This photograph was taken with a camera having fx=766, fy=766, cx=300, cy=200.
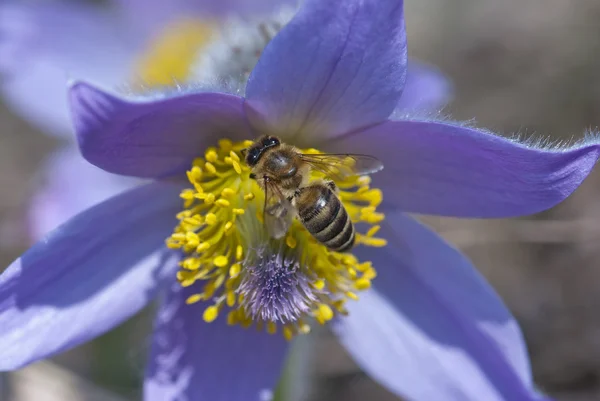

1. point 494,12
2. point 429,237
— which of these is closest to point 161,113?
point 429,237

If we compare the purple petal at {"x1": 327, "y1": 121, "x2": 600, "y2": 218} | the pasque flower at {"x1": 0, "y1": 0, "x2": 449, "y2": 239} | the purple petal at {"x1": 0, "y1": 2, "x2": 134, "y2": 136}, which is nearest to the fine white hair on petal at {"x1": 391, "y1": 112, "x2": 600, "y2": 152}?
the purple petal at {"x1": 327, "y1": 121, "x2": 600, "y2": 218}

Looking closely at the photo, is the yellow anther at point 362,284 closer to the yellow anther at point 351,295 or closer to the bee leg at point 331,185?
the yellow anther at point 351,295

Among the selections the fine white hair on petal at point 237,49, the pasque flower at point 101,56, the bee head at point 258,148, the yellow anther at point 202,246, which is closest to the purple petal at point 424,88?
the pasque flower at point 101,56

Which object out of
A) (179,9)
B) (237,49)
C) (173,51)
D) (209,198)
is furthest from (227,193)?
(179,9)

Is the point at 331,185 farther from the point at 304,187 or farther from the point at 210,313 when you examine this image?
the point at 210,313

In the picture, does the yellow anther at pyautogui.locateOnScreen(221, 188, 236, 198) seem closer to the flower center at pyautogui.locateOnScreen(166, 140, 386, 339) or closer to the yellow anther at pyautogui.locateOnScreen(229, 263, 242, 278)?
the flower center at pyautogui.locateOnScreen(166, 140, 386, 339)
